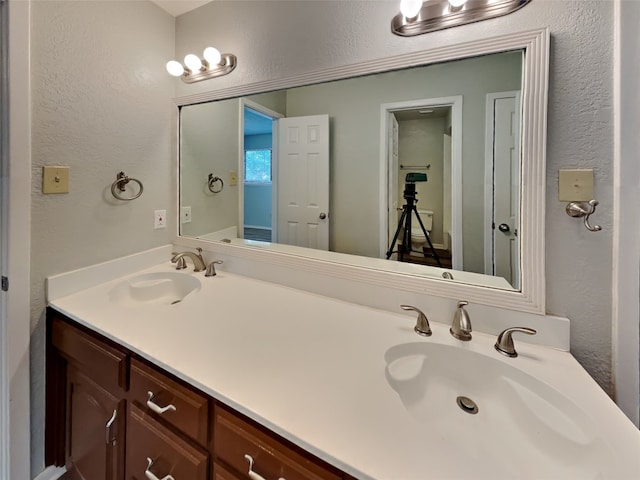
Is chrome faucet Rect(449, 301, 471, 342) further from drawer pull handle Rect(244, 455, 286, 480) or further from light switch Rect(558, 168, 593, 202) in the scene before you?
drawer pull handle Rect(244, 455, 286, 480)

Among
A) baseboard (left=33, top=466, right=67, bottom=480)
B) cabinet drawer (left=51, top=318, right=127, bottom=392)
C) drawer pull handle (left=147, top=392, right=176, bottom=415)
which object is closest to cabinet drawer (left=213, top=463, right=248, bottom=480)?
drawer pull handle (left=147, top=392, right=176, bottom=415)

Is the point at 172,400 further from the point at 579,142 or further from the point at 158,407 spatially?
the point at 579,142

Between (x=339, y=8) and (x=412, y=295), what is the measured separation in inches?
44.4

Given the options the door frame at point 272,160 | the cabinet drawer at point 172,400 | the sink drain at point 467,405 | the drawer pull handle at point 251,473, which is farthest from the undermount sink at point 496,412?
the door frame at point 272,160

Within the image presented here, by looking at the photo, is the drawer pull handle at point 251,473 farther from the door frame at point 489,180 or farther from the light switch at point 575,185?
the light switch at point 575,185

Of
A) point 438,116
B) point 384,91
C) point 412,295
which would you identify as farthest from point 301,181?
point 412,295

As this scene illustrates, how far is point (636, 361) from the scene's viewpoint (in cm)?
70

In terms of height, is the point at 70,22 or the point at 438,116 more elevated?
the point at 70,22

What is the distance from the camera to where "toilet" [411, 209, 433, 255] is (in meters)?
1.10

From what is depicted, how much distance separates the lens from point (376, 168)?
122 centimetres

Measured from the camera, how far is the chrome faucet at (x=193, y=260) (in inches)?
56.4

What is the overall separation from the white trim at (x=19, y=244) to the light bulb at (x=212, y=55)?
61 centimetres

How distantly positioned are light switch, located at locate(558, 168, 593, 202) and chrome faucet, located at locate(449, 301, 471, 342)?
41cm

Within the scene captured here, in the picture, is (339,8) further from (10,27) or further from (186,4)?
(10,27)
